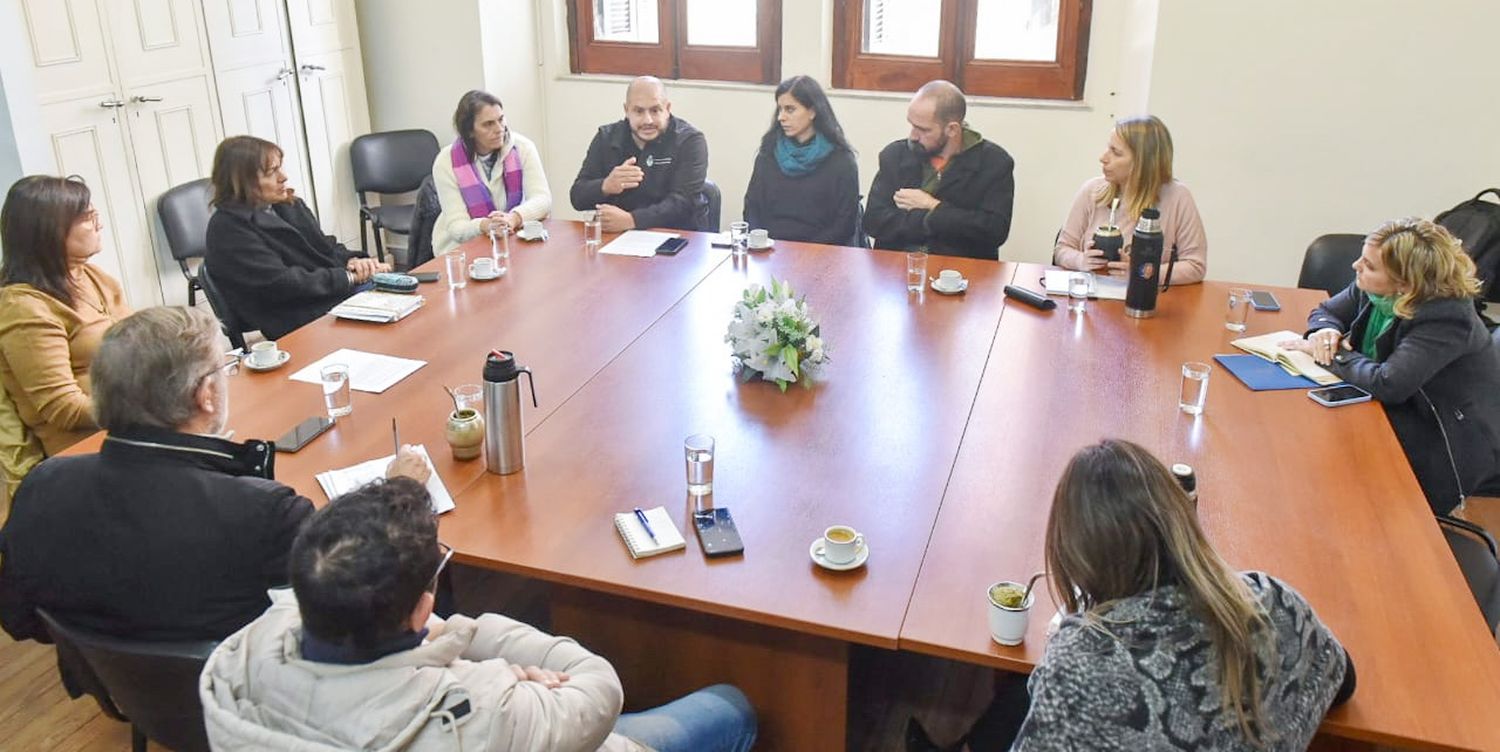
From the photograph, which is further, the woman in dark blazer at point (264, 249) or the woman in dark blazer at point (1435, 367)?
the woman in dark blazer at point (264, 249)

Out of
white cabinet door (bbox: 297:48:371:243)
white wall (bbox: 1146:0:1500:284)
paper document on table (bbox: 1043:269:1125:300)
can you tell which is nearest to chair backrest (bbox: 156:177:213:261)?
white cabinet door (bbox: 297:48:371:243)

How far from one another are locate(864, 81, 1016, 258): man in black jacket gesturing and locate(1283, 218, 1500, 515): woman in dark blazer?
1.56 meters

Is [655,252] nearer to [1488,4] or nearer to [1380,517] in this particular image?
[1380,517]

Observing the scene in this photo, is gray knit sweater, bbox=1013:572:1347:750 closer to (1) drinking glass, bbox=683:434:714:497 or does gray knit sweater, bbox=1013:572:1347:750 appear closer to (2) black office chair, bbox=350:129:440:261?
(1) drinking glass, bbox=683:434:714:497

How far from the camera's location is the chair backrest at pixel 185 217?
466cm

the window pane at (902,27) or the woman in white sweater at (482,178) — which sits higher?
the window pane at (902,27)

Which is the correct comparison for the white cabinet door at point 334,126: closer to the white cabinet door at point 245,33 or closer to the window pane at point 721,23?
the white cabinet door at point 245,33

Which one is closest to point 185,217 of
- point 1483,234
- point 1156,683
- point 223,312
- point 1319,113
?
point 223,312

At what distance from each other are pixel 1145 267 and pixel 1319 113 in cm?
199

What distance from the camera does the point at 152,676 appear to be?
189 cm

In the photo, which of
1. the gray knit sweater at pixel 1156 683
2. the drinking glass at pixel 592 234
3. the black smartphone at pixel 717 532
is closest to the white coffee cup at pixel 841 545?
the black smartphone at pixel 717 532

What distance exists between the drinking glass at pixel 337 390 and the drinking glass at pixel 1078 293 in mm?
2169

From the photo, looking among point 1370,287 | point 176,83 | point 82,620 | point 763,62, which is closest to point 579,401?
point 82,620

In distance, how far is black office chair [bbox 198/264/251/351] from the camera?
3.74 metres
